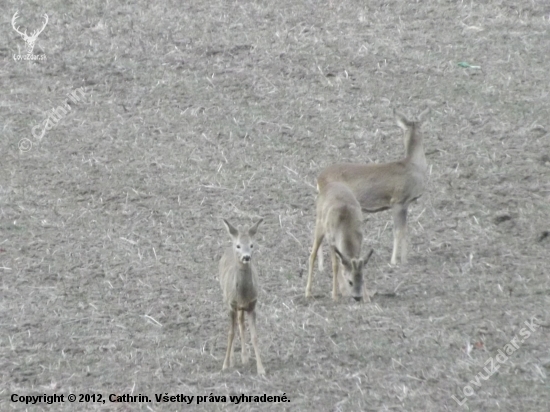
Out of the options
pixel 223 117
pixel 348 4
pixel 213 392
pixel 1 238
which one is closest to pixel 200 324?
pixel 213 392

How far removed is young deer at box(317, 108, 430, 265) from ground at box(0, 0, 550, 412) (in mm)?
345

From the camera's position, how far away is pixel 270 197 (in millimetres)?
11883

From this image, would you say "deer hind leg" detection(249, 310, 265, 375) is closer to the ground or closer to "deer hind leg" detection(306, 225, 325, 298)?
the ground

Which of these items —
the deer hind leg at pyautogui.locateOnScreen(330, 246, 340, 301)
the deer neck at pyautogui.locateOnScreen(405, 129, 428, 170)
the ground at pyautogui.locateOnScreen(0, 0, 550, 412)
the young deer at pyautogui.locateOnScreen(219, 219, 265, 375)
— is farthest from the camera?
the deer neck at pyautogui.locateOnScreen(405, 129, 428, 170)

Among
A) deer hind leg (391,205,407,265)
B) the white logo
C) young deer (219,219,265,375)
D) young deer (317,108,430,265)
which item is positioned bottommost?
young deer (219,219,265,375)

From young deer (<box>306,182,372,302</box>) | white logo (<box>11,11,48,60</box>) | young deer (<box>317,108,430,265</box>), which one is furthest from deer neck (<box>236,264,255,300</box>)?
white logo (<box>11,11,48,60</box>)

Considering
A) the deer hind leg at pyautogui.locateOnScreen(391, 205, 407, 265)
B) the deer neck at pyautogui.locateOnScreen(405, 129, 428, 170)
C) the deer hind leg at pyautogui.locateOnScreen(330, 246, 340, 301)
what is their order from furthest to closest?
the deer neck at pyautogui.locateOnScreen(405, 129, 428, 170)
the deer hind leg at pyautogui.locateOnScreen(391, 205, 407, 265)
the deer hind leg at pyautogui.locateOnScreen(330, 246, 340, 301)

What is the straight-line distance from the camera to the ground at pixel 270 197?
27.2 ft

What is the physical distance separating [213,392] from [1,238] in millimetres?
3928

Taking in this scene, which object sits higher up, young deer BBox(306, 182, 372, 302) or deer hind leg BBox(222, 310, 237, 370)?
young deer BBox(306, 182, 372, 302)

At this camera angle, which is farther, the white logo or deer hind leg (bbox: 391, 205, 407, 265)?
the white logo

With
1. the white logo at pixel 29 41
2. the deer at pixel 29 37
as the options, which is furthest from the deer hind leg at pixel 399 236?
the deer at pixel 29 37

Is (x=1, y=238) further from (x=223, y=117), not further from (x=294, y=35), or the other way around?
(x=294, y=35)

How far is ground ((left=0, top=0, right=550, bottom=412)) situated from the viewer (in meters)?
8.29
